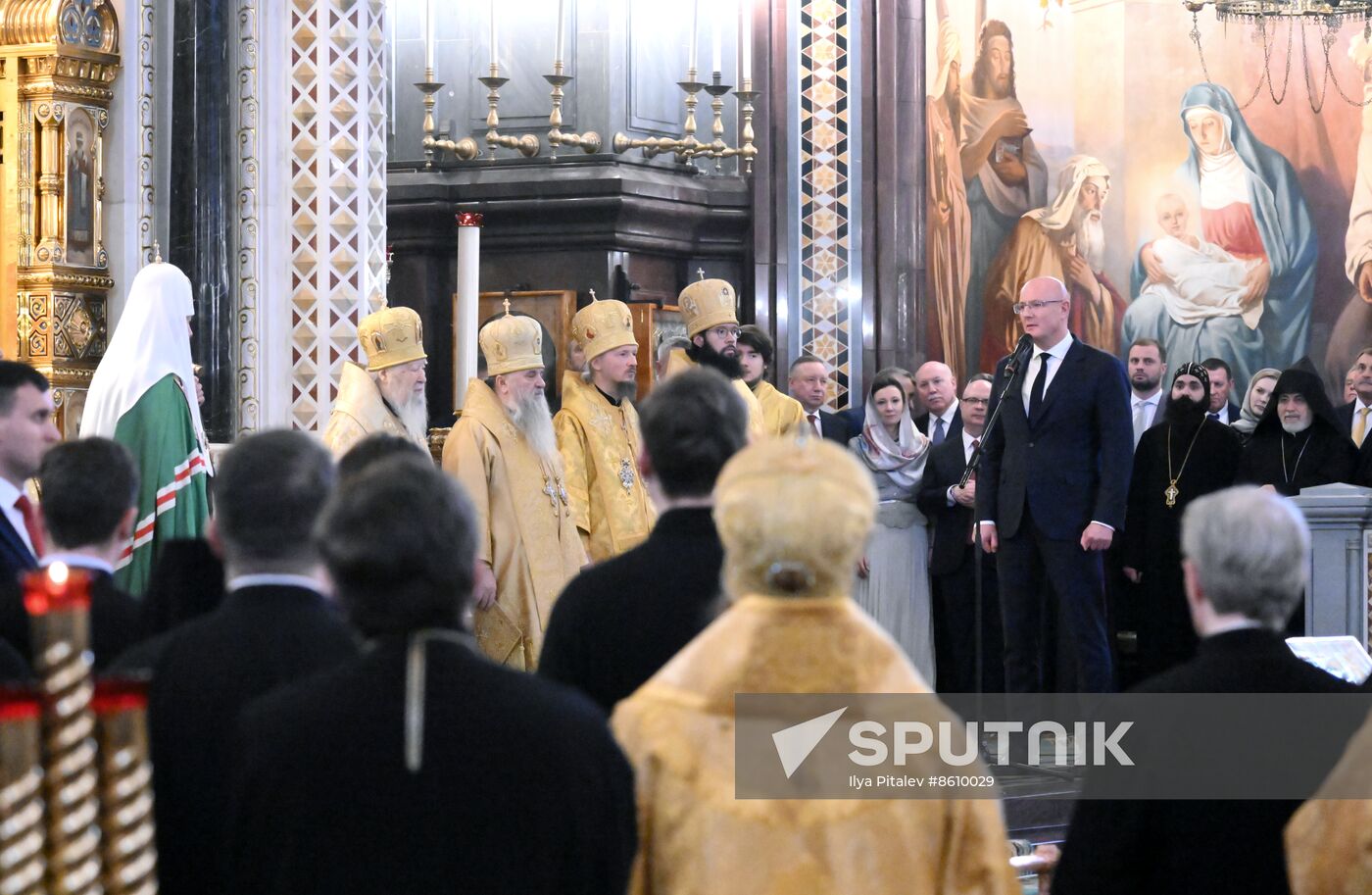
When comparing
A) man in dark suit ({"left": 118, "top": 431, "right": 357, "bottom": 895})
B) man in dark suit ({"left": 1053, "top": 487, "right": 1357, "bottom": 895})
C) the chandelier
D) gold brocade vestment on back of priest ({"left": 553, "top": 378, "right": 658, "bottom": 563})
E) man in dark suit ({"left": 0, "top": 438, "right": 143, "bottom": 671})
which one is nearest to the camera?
man in dark suit ({"left": 118, "top": 431, "right": 357, "bottom": 895})

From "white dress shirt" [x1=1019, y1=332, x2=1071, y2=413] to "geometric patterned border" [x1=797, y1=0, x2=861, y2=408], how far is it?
4184 mm

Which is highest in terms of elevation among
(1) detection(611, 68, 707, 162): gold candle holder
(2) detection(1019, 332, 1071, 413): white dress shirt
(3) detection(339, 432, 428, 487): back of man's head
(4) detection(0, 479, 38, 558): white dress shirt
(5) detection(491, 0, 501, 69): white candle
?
(5) detection(491, 0, 501, 69): white candle

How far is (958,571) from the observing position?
8.73 m

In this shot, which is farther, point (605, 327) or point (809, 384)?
point (809, 384)

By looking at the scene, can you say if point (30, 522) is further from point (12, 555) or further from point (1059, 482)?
point (1059, 482)

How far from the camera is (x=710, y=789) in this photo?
2.60 meters

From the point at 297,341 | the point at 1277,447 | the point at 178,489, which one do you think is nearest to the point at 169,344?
the point at 178,489

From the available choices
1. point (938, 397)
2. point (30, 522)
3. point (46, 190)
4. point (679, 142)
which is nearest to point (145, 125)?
point (46, 190)

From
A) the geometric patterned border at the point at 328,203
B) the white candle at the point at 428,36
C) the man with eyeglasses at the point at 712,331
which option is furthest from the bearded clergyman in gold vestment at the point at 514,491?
the white candle at the point at 428,36

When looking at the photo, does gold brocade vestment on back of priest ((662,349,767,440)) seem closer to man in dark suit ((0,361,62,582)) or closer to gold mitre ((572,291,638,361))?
gold mitre ((572,291,638,361))

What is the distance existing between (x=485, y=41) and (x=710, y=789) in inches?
389

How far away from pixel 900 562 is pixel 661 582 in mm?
5790

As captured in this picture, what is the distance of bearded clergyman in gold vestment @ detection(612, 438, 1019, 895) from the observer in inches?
101

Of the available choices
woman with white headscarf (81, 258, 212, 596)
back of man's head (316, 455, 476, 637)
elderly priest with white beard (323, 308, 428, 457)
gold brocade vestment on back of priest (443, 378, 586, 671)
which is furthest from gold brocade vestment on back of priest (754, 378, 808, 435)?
back of man's head (316, 455, 476, 637)
